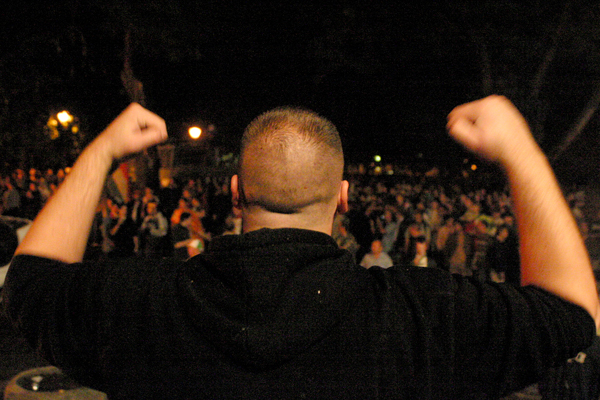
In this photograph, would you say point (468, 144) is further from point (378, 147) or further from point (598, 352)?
point (378, 147)

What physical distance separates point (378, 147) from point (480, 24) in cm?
3215

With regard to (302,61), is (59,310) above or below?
below

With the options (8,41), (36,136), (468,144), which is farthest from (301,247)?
(36,136)

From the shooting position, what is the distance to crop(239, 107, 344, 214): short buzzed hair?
43.4 inches

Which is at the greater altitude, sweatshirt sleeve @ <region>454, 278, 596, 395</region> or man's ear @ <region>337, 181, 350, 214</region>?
man's ear @ <region>337, 181, 350, 214</region>

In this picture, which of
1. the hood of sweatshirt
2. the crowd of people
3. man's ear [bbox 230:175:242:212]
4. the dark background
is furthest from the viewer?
the dark background

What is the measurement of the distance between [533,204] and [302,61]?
17266mm

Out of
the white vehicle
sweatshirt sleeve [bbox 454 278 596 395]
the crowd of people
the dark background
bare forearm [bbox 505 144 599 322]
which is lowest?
the crowd of people

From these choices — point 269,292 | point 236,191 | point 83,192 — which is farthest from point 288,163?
point 83,192

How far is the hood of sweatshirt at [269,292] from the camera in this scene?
3.03 ft

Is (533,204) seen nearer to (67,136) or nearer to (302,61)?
(302,61)

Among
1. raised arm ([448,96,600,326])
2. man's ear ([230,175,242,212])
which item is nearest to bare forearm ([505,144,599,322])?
raised arm ([448,96,600,326])

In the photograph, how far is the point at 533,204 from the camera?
1.08 metres

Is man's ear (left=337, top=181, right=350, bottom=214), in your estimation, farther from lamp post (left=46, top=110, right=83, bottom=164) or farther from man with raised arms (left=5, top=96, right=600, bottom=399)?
lamp post (left=46, top=110, right=83, bottom=164)
